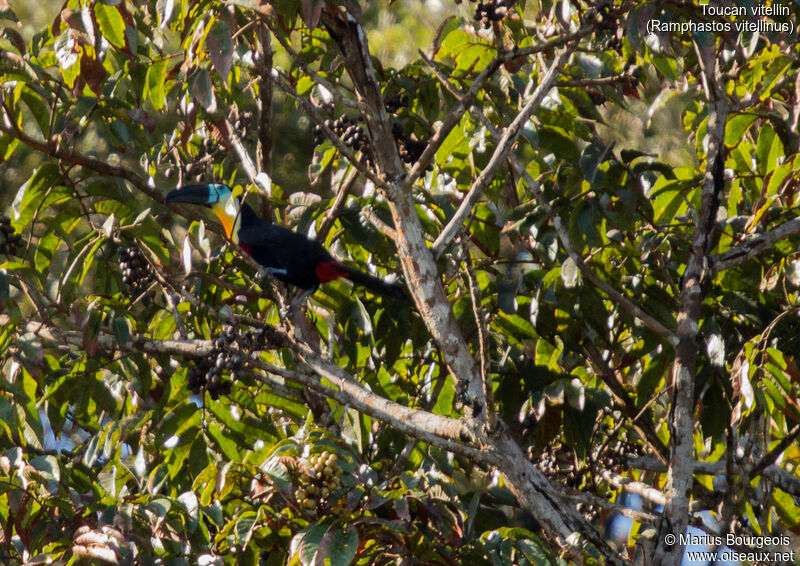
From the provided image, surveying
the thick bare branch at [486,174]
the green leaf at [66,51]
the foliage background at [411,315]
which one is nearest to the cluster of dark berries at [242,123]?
the foliage background at [411,315]

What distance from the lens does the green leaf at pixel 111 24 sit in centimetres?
275

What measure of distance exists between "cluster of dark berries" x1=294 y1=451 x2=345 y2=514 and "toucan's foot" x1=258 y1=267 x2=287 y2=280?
112 centimetres

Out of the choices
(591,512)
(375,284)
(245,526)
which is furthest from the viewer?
(591,512)

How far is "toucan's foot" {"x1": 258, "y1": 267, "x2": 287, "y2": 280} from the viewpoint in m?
3.63

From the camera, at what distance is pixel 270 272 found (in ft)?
12.3

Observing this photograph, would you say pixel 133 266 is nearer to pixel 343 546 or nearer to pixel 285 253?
pixel 285 253

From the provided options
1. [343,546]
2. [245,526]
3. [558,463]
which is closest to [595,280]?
[343,546]

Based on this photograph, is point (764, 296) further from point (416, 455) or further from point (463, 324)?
point (416, 455)

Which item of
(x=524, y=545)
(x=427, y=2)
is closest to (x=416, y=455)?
(x=524, y=545)

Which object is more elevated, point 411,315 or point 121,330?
point 411,315

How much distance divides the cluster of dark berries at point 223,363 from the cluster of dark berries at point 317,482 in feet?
1.22

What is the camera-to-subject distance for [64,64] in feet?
9.23

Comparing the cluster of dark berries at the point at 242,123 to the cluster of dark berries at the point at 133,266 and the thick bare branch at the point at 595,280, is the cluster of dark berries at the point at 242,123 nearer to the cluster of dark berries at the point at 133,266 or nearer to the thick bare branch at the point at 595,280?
the cluster of dark berries at the point at 133,266

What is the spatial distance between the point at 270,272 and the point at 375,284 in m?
0.48
